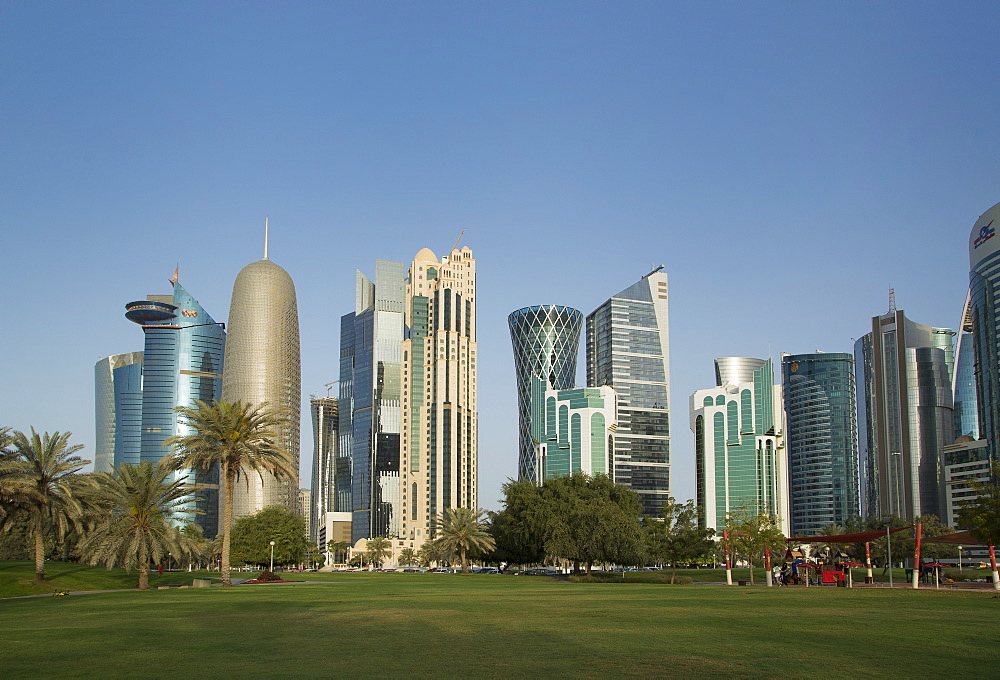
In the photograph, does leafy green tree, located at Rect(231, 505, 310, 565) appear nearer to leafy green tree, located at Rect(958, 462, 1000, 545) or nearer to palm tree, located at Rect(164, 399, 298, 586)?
palm tree, located at Rect(164, 399, 298, 586)

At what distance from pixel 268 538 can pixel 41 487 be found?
191ft

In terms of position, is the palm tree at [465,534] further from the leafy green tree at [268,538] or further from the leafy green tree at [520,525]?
the leafy green tree at [268,538]

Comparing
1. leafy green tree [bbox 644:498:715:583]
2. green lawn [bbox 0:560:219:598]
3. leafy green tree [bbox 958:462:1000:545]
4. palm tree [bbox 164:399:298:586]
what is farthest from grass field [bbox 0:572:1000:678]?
leafy green tree [bbox 644:498:715:583]

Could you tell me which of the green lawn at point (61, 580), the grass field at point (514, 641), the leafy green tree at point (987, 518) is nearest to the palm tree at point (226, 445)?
the green lawn at point (61, 580)

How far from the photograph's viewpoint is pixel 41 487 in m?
Answer: 48.9

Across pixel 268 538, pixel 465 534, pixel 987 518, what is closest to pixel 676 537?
pixel 987 518

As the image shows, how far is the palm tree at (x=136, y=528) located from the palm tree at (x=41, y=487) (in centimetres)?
238

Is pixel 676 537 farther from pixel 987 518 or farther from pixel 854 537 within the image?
pixel 987 518

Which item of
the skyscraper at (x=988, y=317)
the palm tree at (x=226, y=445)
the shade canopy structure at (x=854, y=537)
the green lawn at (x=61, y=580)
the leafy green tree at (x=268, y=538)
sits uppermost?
the skyscraper at (x=988, y=317)

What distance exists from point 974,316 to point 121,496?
16393cm

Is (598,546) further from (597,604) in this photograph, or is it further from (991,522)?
(597,604)

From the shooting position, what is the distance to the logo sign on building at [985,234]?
542 ft

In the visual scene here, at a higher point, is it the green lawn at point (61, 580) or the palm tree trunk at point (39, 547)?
the palm tree trunk at point (39, 547)

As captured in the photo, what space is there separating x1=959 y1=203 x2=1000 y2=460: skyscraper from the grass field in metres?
154
